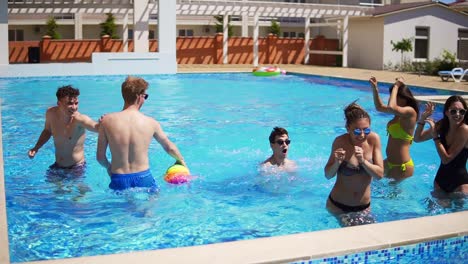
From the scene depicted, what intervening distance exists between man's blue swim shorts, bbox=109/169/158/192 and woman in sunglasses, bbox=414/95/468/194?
2.87m

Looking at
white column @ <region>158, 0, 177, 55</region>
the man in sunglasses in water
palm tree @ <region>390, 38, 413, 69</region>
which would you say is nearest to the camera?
the man in sunglasses in water

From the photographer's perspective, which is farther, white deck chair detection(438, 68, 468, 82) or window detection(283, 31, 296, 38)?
window detection(283, 31, 296, 38)

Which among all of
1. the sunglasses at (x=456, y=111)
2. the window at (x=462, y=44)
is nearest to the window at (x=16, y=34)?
the window at (x=462, y=44)

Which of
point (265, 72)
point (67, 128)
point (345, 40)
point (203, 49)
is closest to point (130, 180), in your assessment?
point (67, 128)

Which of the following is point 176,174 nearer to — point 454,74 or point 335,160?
point 335,160

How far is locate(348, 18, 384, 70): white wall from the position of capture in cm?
3086

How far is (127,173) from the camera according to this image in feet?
18.1

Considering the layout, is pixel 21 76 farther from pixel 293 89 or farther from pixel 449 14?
pixel 449 14

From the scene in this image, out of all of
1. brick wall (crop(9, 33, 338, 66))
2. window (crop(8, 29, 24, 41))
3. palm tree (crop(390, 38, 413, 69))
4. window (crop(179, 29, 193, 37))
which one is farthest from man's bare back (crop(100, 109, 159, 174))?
window (crop(179, 29, 193, 37))

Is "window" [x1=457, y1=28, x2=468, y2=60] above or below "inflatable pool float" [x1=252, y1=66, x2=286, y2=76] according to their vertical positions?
above

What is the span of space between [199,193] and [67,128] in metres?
1.69

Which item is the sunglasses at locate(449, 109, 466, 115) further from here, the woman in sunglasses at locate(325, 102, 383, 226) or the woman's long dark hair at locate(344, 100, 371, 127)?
the woman's long dark hair at locate(344, 100, 371, 127)

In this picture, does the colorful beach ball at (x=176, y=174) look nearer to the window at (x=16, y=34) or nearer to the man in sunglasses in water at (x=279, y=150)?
the man in sunglasses in water at (x=279, y=150)

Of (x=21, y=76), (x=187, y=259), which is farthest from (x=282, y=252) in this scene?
(x=21, y=76)
